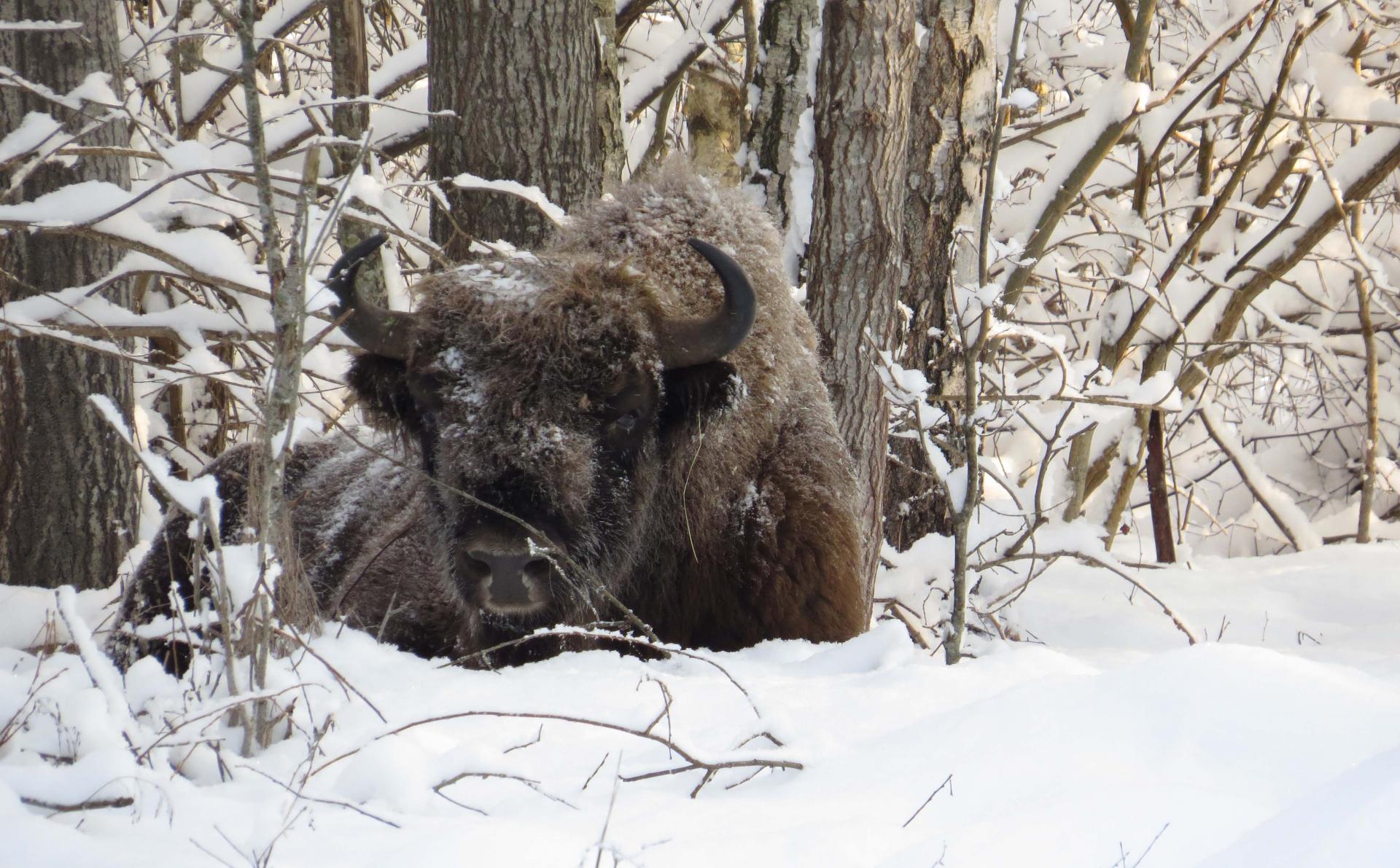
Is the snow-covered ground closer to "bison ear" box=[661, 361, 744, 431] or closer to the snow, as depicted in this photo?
"bison ear" box=[661, 361, 744, 431]

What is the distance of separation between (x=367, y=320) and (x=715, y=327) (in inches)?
47.5

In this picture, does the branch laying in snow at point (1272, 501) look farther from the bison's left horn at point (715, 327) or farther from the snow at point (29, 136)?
the snow at point (29, 136)

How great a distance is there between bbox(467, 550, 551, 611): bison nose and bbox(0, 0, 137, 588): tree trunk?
2714 mm

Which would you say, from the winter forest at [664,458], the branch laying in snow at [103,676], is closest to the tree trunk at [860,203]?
the winter forest at [664,458]

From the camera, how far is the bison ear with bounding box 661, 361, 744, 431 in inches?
157

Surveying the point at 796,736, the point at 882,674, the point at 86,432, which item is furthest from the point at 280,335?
the point at 86,432

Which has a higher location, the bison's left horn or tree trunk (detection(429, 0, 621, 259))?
tree trunk (detection(429, 0, 621, 259))

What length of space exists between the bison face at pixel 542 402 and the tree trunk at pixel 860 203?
109 centimetres

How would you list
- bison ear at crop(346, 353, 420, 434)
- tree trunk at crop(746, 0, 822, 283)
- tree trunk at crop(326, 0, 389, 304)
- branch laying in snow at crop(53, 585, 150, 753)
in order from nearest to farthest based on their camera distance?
branch laying in snow at crop(53, 585, 150, 753) → bison ear at crop(346, 353, 420, 434) → tree trunk at crop(746, 0, 822, 283) → tree trunk at crop(326, 0, 389, 304)

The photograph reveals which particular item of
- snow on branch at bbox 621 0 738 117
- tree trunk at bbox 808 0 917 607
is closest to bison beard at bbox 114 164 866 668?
tree trunk at bbox 808 0 917 607

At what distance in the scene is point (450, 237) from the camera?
494 centimetres

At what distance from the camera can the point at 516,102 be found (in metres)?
5.00

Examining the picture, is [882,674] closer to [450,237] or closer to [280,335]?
[280,335]

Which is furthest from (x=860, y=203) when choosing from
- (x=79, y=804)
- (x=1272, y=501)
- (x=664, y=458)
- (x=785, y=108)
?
(x=1272, y=501)
